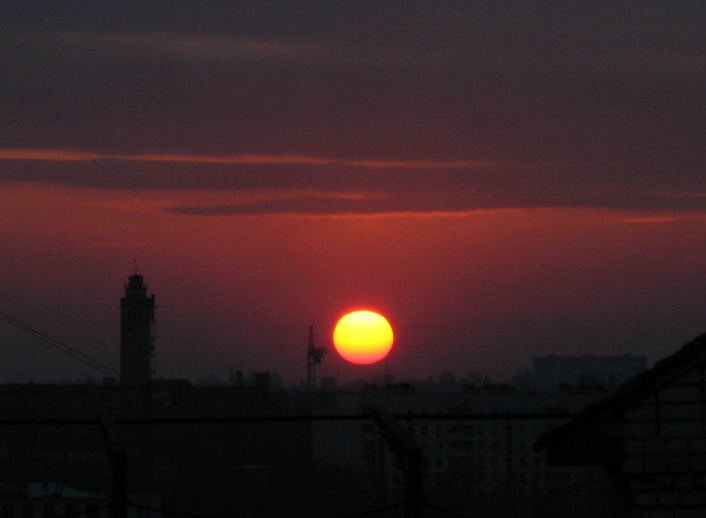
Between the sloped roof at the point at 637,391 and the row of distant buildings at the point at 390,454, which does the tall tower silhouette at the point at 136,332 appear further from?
the sloped roof at the point at 637,391

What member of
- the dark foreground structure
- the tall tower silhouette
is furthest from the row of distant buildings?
the tall tower silhouette

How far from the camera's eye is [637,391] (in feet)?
31.3

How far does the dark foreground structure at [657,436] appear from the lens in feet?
31.3

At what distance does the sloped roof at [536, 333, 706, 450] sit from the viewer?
9516 millimetres

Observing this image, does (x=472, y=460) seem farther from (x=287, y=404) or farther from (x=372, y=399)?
(x=287, y=404)

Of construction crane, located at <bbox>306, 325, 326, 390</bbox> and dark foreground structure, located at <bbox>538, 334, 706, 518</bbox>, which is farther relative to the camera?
construction crane, located at <bbox>306, 325, 326, 390</bbox>

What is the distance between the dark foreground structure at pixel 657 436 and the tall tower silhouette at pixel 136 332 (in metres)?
126

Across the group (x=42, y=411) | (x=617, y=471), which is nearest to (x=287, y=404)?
(x=42, y=411)

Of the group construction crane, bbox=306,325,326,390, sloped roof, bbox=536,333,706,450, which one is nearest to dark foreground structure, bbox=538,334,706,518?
sloped roof, bbox=536,333,706,450

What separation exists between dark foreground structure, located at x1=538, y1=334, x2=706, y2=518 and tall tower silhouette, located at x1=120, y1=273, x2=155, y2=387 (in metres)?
126

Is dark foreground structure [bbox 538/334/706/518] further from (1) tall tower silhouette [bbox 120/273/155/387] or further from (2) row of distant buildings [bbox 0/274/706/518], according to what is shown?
(1) tall tower silhouette [bbox 120/273/155/387]

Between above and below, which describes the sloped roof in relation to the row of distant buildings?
above

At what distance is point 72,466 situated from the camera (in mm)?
54000

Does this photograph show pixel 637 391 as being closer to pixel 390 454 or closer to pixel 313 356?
pixel 390 454
